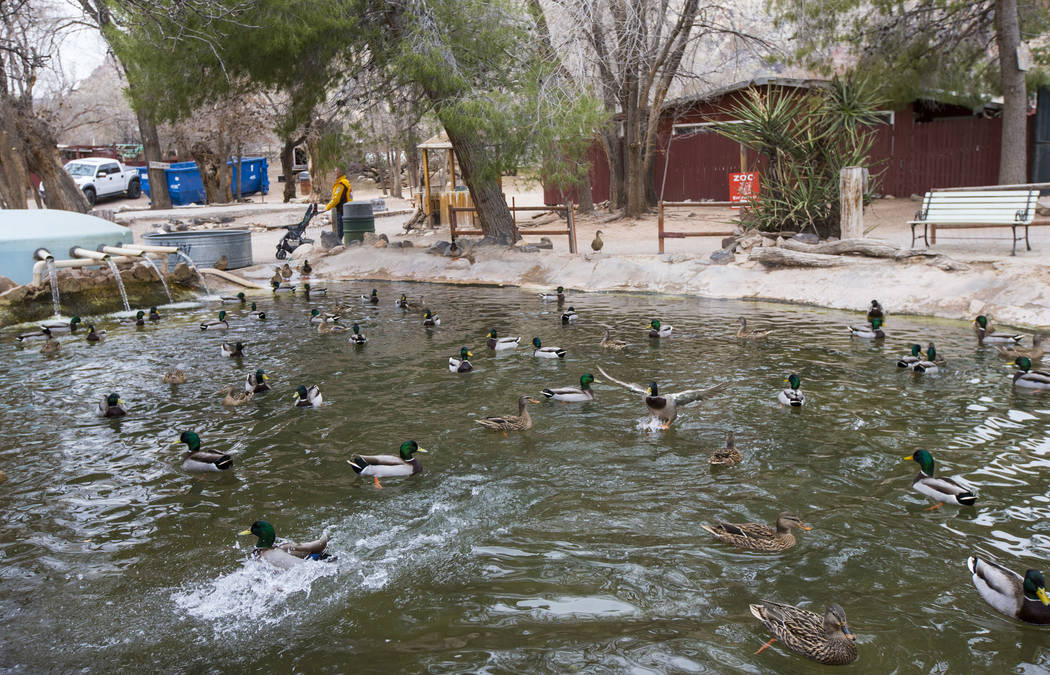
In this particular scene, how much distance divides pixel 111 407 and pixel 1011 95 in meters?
23.7

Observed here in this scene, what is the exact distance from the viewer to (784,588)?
20.7 ft

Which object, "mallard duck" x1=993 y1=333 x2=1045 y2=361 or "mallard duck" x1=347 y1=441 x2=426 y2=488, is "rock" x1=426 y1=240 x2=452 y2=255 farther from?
"mallard duck" x1=347 y1=441 x2=426 y2=488

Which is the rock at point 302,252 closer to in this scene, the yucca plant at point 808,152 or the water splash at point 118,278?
the water splash at point 118,278

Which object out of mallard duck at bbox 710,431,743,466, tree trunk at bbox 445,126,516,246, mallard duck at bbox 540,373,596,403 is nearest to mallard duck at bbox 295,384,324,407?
mallard duck at bbox 540,373,596,403

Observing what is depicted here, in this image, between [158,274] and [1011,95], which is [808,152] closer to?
[1011,95]

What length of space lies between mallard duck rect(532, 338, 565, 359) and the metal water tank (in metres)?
12.7

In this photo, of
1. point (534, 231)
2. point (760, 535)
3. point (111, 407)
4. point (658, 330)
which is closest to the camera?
point (760, 535)

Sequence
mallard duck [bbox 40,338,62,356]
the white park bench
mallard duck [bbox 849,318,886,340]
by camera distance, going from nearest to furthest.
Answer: mallard duck [bbox 849,318,886,340]
mallard duck [bbox 40,338,62,356]
the white park bench

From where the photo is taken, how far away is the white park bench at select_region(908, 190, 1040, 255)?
16828 mm

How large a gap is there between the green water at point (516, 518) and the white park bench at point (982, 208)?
17.7 ft

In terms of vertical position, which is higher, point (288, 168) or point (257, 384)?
point (288, 168)

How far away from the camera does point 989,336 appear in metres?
12.7

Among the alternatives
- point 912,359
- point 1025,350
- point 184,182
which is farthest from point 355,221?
point 184,182

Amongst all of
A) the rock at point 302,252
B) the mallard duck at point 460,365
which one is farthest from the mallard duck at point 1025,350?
the rock at point 302,252
